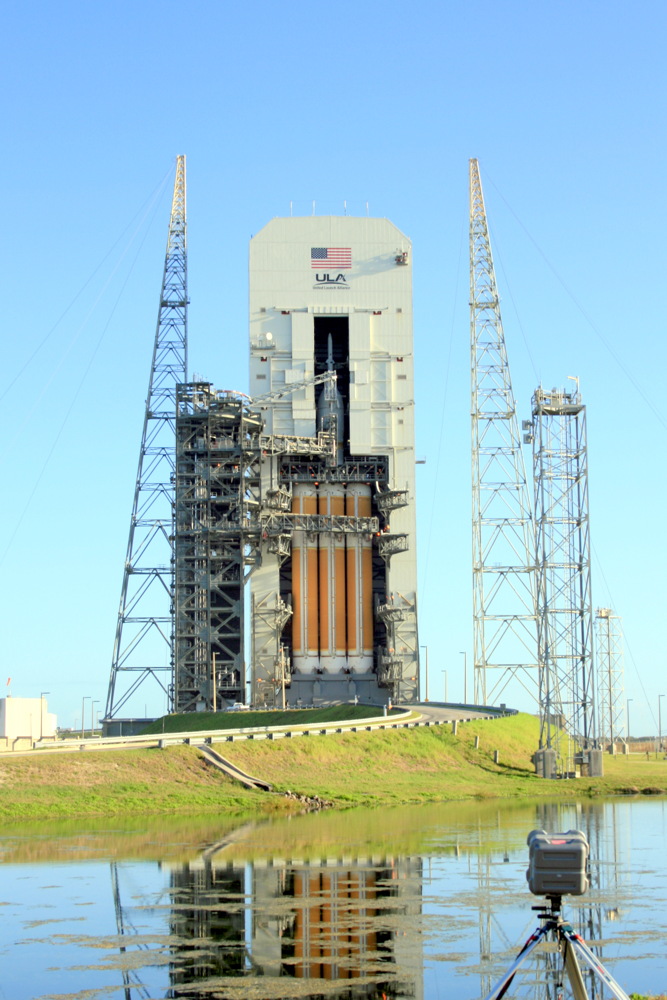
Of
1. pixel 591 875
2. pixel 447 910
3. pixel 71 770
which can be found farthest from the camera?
pixel 71 770

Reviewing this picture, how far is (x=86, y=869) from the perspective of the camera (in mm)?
35969

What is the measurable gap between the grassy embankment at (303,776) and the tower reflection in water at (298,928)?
18472mm

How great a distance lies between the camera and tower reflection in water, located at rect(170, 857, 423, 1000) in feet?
→ 70.0

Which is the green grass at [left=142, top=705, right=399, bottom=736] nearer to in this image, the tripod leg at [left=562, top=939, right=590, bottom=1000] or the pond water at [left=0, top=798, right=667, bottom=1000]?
the pond water at [left=0, top=798, right=667, bottom=1000]

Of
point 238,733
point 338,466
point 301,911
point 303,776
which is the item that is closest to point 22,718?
point 238,733

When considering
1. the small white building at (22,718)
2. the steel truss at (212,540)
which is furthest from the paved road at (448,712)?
the small white building at (22,718)

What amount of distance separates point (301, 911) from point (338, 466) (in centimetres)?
7711

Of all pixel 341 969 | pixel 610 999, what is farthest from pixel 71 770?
pixel 610 999

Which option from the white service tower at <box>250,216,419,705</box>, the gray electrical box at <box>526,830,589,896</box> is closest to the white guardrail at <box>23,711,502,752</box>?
the white service tower at <box>250,216,419,705</box>

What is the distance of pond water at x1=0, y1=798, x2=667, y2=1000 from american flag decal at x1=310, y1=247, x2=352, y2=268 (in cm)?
6574

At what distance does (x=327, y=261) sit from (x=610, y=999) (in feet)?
294

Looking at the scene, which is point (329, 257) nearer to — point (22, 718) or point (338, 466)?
point (338, 466)

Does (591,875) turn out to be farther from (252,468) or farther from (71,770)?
(252,468)

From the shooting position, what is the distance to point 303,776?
6256 cm
